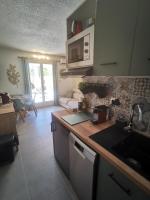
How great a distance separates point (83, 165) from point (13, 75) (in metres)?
4.10

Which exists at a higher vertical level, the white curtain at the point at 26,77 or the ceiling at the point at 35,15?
the ceiling at the point at 35,15

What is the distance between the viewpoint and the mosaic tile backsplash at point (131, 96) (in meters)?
1.10

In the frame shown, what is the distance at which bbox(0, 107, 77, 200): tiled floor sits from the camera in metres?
1.41

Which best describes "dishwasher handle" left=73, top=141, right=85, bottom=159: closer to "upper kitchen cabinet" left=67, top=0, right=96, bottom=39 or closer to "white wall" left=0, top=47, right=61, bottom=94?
"upper kitchen cabinet" left=67, top=0, right=96, bottom=39

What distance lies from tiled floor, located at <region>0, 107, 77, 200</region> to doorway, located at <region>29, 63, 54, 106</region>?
2.70 m

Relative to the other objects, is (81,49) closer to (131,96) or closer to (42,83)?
(131,96)

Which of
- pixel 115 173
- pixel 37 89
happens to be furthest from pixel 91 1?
pixel 37 89

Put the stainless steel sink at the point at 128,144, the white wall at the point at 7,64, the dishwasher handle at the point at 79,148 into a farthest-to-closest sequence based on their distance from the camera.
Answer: the white wall at the point at 7,64
the dishwasher handle at the point at 79,148
the stainless steel sink at the point at 128,144

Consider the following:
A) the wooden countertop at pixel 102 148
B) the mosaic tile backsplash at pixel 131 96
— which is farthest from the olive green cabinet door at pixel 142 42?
the wooden countertop at pixel 102 148

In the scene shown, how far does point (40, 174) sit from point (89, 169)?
110cm

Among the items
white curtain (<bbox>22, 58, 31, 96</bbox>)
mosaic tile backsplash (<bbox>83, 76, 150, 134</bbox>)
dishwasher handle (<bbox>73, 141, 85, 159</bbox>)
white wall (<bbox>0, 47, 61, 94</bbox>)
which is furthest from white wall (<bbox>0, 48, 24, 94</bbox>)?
dishwasher handle (<bbox>73, 141, 85, 159</bbox>)

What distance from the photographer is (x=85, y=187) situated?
1.13 metres

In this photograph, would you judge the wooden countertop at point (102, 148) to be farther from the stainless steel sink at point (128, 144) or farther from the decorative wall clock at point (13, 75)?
the decorative wall clock at point (13, 75)

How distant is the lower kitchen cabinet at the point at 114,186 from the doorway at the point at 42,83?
4.34 m
